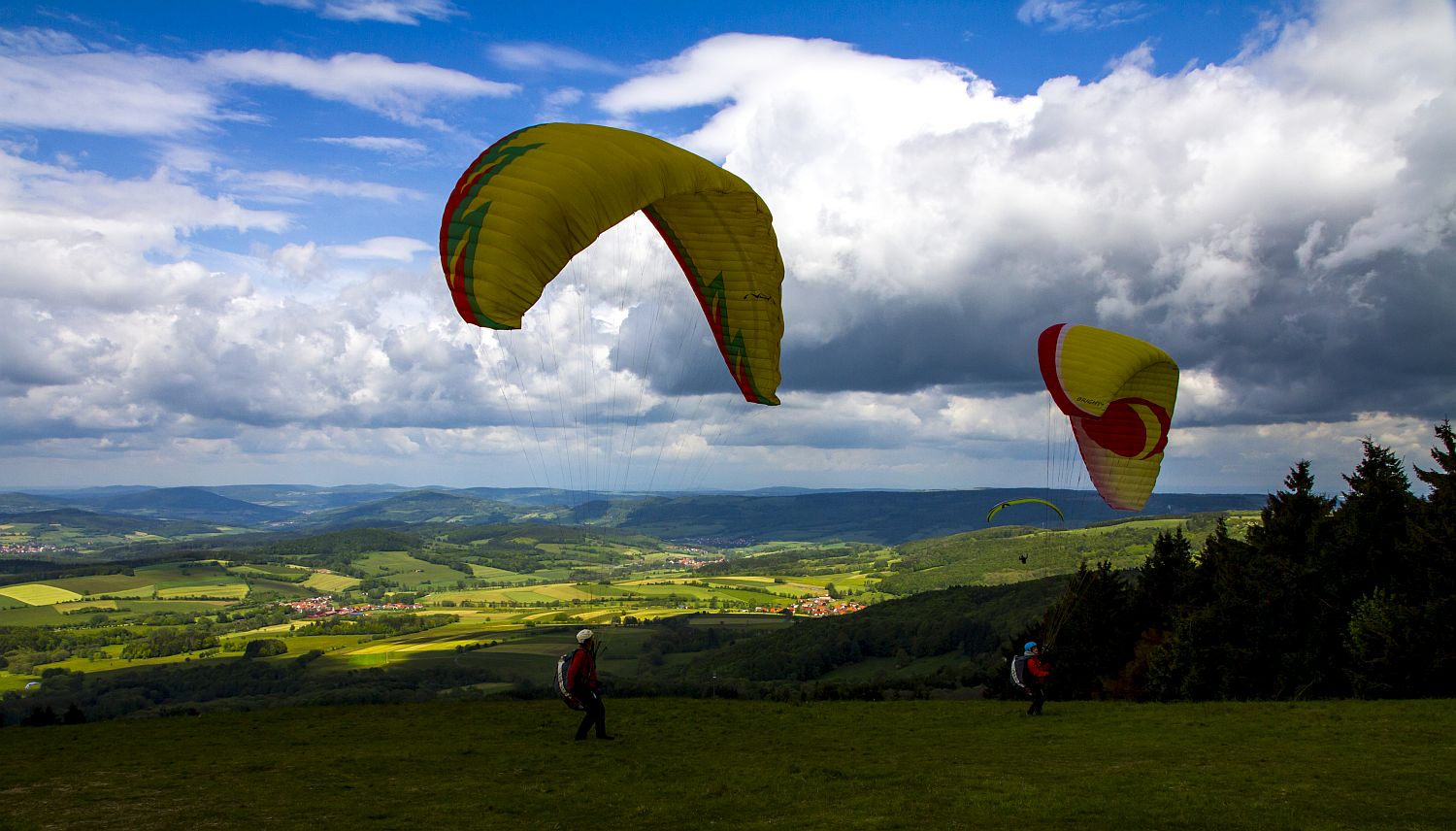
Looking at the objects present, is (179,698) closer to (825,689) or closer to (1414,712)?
(825,689)

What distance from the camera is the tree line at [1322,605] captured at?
26.2 meters

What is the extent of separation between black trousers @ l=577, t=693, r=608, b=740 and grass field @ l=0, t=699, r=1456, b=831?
0.98 ft

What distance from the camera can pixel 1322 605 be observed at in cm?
3153

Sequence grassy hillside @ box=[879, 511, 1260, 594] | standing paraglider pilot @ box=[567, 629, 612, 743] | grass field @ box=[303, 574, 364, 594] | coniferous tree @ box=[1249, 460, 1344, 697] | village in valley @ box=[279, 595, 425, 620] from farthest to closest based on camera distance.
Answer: grass field @ box=[303, 574, 364, 594] → grassy hillside @ box=[879, 511, 1260, 594] → village in valley @ box=[279, 595, 425, 620] → coniferous tree @ box=[1249, 460, 1344, 697] → standing paraglider pilot @ box=[567, 629, 612, 743]

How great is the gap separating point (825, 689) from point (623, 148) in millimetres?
23065

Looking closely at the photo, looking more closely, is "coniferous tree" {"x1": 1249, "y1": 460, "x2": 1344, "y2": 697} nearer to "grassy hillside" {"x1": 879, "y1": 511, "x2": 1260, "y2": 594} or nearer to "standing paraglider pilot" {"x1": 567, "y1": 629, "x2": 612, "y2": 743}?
"standing paraglider pilot" {"x1": 567, "y1": 629, "x2": 612, "y2": 743}

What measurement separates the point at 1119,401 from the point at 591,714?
18.8 metres

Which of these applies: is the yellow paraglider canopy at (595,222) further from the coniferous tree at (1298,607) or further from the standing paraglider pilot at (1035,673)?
the coniferous tree at (1298,607)

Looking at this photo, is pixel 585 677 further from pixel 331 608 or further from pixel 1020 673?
pixel 331 608

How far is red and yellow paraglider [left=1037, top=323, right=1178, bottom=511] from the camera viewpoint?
24.4 metres

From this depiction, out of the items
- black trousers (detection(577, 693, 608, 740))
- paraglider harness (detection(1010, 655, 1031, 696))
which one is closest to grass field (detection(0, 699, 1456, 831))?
black trousers (detection(577, 693, 608, 740))

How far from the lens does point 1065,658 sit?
41938mm

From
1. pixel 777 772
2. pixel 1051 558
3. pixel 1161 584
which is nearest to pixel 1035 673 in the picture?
pixel 777 772

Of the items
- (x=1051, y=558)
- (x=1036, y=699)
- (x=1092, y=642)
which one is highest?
(x=1036, y=699)
